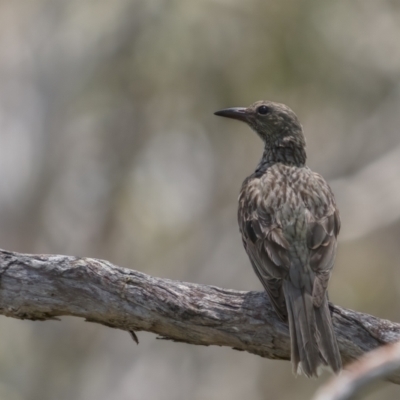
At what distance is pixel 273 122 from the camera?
24.9ft

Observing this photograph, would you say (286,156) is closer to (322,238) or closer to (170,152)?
(322,238)

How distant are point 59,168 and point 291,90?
401 cm

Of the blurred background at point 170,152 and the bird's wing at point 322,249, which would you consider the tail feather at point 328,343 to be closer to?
the bird's wing at point 322,249

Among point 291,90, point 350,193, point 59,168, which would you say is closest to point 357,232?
point 350,193

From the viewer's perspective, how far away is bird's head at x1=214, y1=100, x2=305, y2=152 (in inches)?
296

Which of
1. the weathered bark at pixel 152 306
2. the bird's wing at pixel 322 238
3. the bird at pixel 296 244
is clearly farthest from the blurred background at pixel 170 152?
the weathered bark at pixel 152 306

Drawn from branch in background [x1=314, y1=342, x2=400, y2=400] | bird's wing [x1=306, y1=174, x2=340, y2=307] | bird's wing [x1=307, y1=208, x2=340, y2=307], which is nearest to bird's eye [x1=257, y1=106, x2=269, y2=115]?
bird's wing [x1=306, y1=174, x2=340, y2=307]

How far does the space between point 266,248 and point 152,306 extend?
0.97 m

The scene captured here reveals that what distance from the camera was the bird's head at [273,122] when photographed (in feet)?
24.6

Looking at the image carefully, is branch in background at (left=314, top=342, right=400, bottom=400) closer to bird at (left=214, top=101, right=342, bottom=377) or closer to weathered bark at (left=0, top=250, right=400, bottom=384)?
bird at (left=214, top=101, right=342, bottom=377)

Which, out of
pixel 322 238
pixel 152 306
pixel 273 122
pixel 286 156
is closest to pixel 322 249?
pixel 322 238

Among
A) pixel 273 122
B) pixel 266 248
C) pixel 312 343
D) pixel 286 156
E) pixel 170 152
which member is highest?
pixel 170 152

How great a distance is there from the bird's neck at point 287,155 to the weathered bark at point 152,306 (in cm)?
226

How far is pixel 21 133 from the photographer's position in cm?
1353
